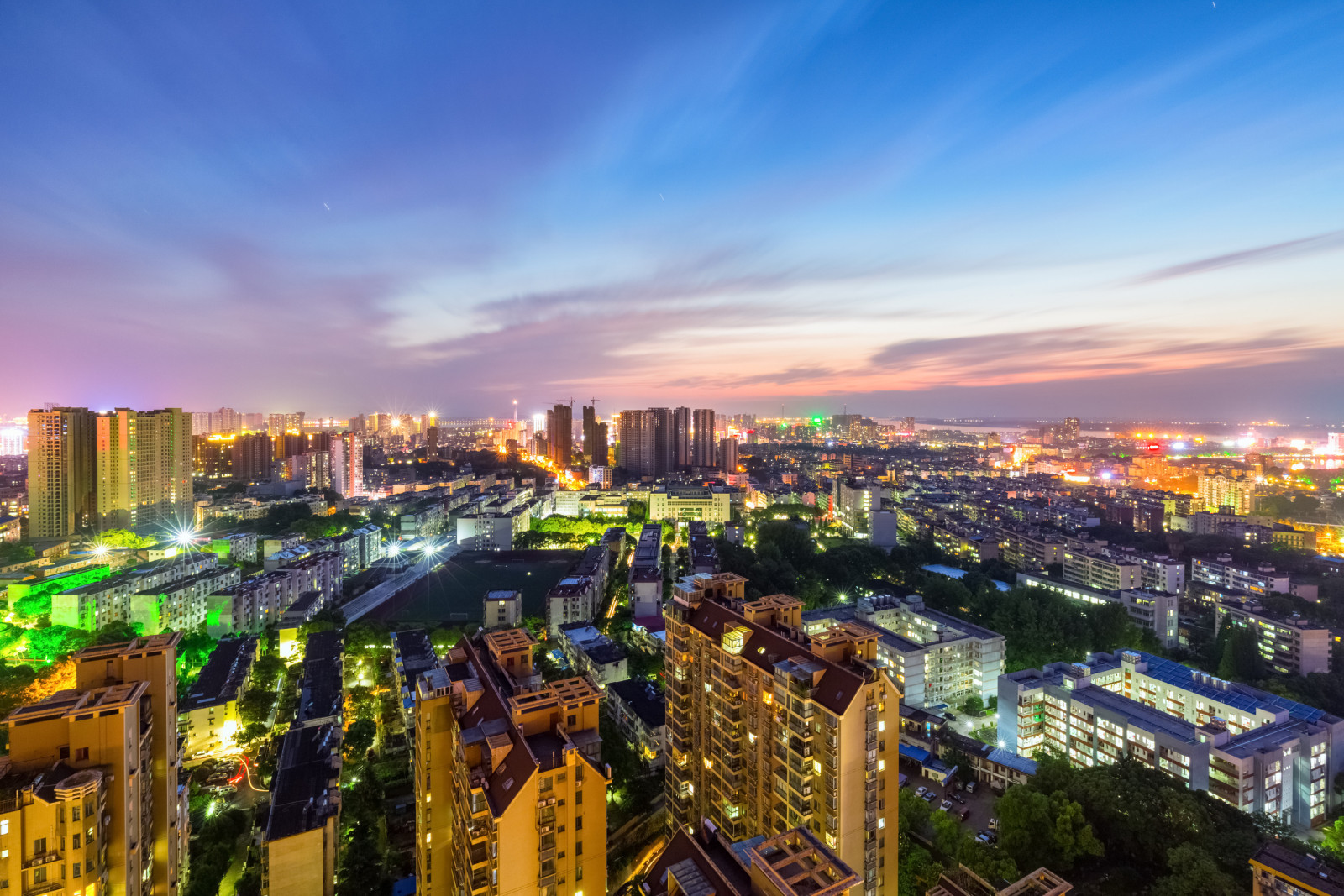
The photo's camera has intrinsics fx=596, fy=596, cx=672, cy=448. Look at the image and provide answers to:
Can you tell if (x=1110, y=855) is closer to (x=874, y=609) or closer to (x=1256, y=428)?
(x=874, y=609)

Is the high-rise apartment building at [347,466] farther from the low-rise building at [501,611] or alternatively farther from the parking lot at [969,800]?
the parking lot at [969,800]

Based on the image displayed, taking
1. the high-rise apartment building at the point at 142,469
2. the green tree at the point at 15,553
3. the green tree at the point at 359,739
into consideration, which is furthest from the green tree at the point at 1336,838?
the high-rise apartment building at the point at 142,469

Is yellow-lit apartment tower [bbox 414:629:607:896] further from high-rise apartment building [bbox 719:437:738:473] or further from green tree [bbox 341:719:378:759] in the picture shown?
high-rise apartment building [bbox 719:437:738:473]

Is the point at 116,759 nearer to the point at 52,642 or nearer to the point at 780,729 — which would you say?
the point at 780,729

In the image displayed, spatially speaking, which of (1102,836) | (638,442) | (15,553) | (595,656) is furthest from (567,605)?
(638,442)

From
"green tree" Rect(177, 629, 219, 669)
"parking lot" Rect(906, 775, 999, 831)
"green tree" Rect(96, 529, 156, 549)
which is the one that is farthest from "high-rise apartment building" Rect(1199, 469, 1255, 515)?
"green tree" Rect(96, 529, 156, 549)

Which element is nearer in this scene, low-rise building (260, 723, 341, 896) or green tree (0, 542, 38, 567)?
low-rise building (260, 723, 341, 896)
